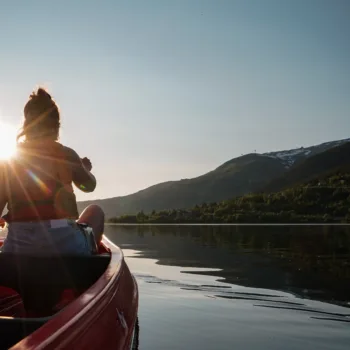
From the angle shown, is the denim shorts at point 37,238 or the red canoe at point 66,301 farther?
the denim shorts at point 37,238

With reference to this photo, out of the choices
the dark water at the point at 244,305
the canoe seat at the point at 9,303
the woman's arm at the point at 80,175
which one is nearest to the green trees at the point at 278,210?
the dark water at the point at 244,305

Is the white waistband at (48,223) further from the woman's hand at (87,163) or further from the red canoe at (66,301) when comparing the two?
the woman's hand at (87,163)

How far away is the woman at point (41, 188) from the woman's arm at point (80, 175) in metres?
0.01

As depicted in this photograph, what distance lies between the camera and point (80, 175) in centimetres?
519

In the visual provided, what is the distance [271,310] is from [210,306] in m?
1.16

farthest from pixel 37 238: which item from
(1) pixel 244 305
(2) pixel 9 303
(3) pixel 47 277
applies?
(1) pixel 244 305

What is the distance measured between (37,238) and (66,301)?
0.81m

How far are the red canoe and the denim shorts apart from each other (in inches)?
6.2

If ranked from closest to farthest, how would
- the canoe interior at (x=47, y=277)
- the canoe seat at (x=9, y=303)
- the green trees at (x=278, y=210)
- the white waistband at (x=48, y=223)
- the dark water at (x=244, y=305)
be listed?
the canoe interior at (x=47, y=277), the white waistband at (x=48, y=223), the canoe seat at (x=9, y=303), the dark water at (x=244, y=305), the green trees at (x=278, y=210)

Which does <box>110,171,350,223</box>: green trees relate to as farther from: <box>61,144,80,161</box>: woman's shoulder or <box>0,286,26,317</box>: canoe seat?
<box>61,144,80,161</box>: woman's shoulder

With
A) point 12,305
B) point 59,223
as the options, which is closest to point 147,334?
point 12,305

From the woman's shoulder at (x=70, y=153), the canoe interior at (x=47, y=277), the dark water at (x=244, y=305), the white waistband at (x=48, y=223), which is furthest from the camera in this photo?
the dark water at (x=244, y=305)

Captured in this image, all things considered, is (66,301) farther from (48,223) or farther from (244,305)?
(244,305)

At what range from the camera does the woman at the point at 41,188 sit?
189 inches
